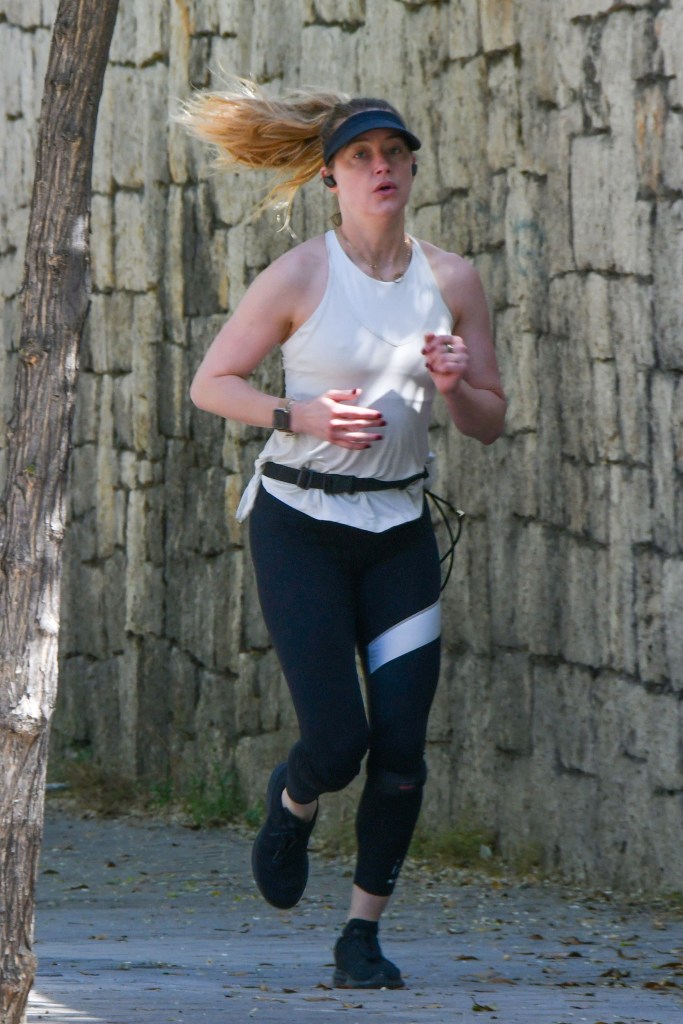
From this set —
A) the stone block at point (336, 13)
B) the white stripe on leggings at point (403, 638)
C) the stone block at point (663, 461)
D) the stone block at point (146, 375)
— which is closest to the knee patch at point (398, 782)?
the white stripe on leggings at point (403, 638)

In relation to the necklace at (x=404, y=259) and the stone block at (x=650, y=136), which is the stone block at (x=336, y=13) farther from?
the necklace at (x=404, y=259)

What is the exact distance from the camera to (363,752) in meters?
3.75

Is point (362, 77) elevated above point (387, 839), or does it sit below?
above

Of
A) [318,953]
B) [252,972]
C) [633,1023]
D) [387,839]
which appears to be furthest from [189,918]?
[633,1023]

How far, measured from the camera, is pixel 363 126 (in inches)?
149

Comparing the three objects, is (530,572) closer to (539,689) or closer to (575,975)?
(539,689)

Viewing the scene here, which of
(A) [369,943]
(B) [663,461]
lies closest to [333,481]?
(A) [369,943]

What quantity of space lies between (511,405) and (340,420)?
77.2 inches

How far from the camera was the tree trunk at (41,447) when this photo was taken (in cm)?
315

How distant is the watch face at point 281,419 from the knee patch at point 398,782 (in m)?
0.78

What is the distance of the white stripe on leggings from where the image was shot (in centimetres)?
374

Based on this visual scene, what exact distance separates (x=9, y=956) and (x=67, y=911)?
2.70 m

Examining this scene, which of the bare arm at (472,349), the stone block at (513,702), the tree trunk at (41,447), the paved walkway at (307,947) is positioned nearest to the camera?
the tree trunk at (41,447)

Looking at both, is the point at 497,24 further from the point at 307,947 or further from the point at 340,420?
the point at 307,947
